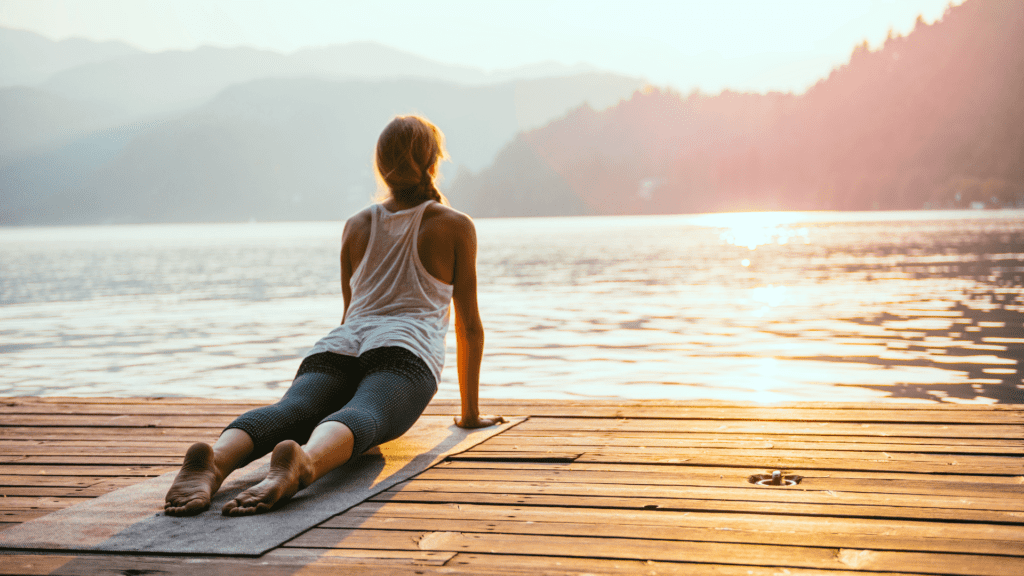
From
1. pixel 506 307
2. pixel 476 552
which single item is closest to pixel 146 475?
pixel 476 552

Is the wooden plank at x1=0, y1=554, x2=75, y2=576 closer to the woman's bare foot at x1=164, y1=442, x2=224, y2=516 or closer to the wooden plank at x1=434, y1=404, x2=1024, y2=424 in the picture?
the woman's bare foot at x1=164, y1=442, x2=224, y2=516

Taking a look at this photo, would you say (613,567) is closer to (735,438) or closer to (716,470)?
(716,470)

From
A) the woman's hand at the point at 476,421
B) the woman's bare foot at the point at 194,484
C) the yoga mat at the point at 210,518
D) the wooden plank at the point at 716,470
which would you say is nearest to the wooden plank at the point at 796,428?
the woman's hand at the point at 476,421

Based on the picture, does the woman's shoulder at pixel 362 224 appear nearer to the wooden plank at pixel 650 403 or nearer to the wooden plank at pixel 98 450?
the wooden plank at pixel 98 450

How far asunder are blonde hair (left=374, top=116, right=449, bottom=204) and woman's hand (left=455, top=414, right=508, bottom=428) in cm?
119

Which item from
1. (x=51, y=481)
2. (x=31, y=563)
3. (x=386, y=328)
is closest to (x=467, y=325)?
(x=386, y=328)

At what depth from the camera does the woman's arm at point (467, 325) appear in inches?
157

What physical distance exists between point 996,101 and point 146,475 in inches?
8267

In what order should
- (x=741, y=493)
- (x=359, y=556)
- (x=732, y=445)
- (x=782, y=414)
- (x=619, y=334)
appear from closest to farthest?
(x=359, y=556) < (x=741, y=493) < (x=732, y=445) < (x=782, y=414) < (x=619, y=334)

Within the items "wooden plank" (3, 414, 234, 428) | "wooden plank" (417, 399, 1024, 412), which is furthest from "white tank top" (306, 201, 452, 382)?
"wooden plank" (3, 414, 234, 428)

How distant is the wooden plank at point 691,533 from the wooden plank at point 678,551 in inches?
1.6

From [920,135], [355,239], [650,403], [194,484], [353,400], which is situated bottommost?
[650,403]

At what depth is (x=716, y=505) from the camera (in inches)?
125

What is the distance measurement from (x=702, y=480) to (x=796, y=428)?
1.15 metres
